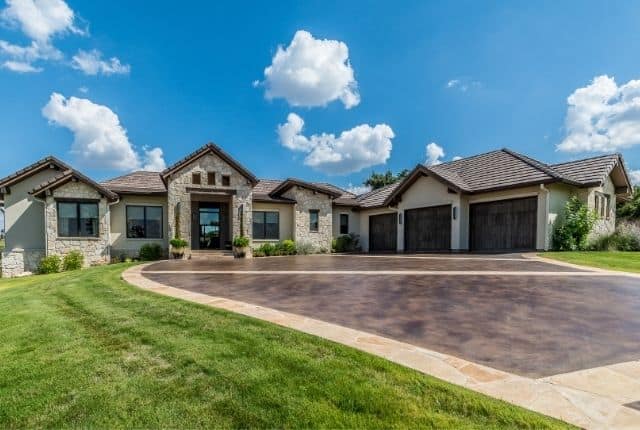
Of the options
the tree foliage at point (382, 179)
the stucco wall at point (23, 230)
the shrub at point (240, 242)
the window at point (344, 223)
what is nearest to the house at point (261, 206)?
the stucco wall at point (23, 230)

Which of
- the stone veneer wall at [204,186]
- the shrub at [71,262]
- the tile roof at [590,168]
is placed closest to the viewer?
the tile roof at [590,168]

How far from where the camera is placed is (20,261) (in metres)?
16.9

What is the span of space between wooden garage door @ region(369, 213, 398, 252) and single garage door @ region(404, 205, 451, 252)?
4.78 feet

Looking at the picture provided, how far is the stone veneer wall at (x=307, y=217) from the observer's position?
22.1 meters

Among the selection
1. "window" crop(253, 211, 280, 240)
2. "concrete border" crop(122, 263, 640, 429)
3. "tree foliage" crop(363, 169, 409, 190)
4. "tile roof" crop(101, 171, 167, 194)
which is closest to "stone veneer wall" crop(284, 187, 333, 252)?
"window" crop(253, 211, 280, 240)

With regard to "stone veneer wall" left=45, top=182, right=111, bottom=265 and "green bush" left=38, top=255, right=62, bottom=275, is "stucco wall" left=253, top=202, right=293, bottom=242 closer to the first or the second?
"stone veneer wall" left=45, top=182, right=111, bottom=265

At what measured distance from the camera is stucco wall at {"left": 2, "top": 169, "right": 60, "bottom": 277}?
54.8ft

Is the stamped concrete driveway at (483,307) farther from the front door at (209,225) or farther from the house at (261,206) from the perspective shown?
the front door at (209,225)

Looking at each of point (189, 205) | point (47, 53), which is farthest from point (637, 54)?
point (47, 53)

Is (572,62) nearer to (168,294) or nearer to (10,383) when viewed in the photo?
(168,294)

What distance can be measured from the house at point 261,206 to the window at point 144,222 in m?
0.05

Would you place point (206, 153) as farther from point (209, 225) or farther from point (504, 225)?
point (504, 225)

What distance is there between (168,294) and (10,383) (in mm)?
3690

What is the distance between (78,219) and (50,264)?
258 cm
